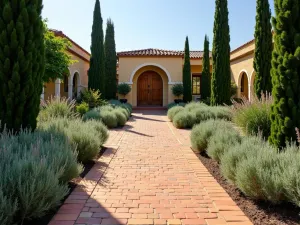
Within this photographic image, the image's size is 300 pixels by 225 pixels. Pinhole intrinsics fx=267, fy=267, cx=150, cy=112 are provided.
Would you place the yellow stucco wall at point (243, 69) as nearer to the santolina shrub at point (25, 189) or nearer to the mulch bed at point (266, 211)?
the mulch bed at point (266, 211)

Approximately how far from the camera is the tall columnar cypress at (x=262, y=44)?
11.6m

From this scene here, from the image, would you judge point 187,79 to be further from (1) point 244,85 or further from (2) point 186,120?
(2) point 186,120

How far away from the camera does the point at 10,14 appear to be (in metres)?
5.09

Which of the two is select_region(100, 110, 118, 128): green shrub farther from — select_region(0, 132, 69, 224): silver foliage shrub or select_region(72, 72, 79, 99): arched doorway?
select_region(72, 72, 79, 99): arched doorway

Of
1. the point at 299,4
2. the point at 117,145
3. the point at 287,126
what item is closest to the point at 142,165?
the point at 117,145

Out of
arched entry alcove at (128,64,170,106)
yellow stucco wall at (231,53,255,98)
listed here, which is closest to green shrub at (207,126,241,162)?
yellow stucco wall at (231,53,255,98)

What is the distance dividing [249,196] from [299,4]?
340 cm

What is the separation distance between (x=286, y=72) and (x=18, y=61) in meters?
4.91

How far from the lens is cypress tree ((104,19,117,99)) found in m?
21.6

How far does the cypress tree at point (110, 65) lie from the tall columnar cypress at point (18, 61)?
633 inches

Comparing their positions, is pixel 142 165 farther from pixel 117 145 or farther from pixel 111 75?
pixel 111 75

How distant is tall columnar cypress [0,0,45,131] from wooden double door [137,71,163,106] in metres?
18.9

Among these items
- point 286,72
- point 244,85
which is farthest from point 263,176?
point 244,85

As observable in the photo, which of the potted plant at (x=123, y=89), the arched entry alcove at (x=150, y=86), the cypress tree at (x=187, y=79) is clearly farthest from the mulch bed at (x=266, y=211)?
the arched entry alcove at (x=150, y=86)
